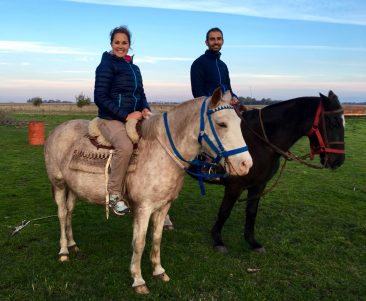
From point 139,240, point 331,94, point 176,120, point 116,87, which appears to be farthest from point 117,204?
point 331,94

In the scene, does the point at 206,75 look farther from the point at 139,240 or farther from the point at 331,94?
the point at 139,240

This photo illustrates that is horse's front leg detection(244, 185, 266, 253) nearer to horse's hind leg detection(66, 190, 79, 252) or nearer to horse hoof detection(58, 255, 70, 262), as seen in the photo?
horse's hind leg detection(66, 190, 79, 252)

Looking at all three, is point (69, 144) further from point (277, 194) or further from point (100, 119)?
point (277, 194)

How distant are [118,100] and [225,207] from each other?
2573mm

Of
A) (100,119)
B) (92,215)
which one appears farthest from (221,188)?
(100,119)

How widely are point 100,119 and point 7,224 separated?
3873 mm

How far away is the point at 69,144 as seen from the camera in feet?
16.6

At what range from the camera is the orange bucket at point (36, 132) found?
733 inches

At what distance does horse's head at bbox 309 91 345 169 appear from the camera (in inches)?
196

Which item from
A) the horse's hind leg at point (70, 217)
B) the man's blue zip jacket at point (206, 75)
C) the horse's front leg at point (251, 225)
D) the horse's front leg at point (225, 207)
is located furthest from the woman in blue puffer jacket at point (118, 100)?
the horse's front leg at point (251, 225)

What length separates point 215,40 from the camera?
6.29 meters

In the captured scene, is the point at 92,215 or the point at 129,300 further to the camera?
the point at 92,215

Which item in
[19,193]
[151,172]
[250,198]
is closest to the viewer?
[151,172]

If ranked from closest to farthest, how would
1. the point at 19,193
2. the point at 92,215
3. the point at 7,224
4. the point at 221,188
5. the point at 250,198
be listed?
the point at 250,198
the point at 7,224
the point at 92,215
the point at 19,193
the point at 221,188
